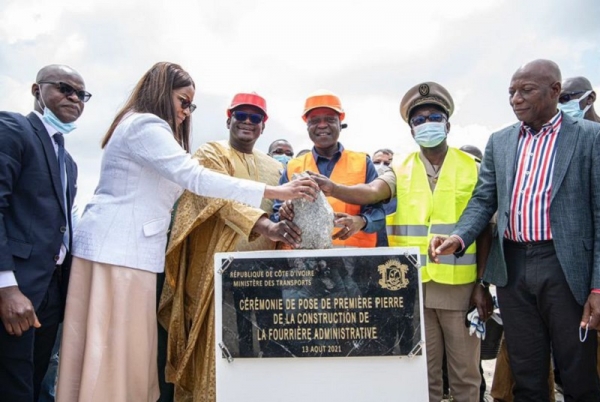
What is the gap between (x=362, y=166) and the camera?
3.25 metres

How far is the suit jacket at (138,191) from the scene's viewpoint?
2.60 meters

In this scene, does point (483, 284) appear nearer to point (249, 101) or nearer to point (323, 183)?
point (323, 183)

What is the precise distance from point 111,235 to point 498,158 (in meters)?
2.41

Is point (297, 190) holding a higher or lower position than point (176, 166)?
lower

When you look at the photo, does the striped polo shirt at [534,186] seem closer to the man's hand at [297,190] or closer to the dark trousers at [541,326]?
the dark trousers at [541,326]

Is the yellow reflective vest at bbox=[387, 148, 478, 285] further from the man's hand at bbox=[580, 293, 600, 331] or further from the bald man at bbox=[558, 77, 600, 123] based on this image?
the bald man at bbox=[558, 77, 600, 123]

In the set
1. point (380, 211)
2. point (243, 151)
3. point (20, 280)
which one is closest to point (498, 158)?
point (380, 211)

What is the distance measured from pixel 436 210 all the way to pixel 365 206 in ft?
1.82

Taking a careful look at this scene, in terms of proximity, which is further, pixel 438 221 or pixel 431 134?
pixel 431 134

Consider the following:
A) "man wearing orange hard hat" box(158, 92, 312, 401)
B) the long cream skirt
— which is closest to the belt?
"man wearing orange hard hat" box(158, 92, 312, 401)

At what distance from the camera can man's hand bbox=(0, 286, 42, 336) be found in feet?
7.70

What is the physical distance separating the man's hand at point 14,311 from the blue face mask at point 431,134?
8.65 ft

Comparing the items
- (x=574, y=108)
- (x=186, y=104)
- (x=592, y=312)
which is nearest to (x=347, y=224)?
(x=186, y=104)

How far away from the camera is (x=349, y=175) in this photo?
126 inches
